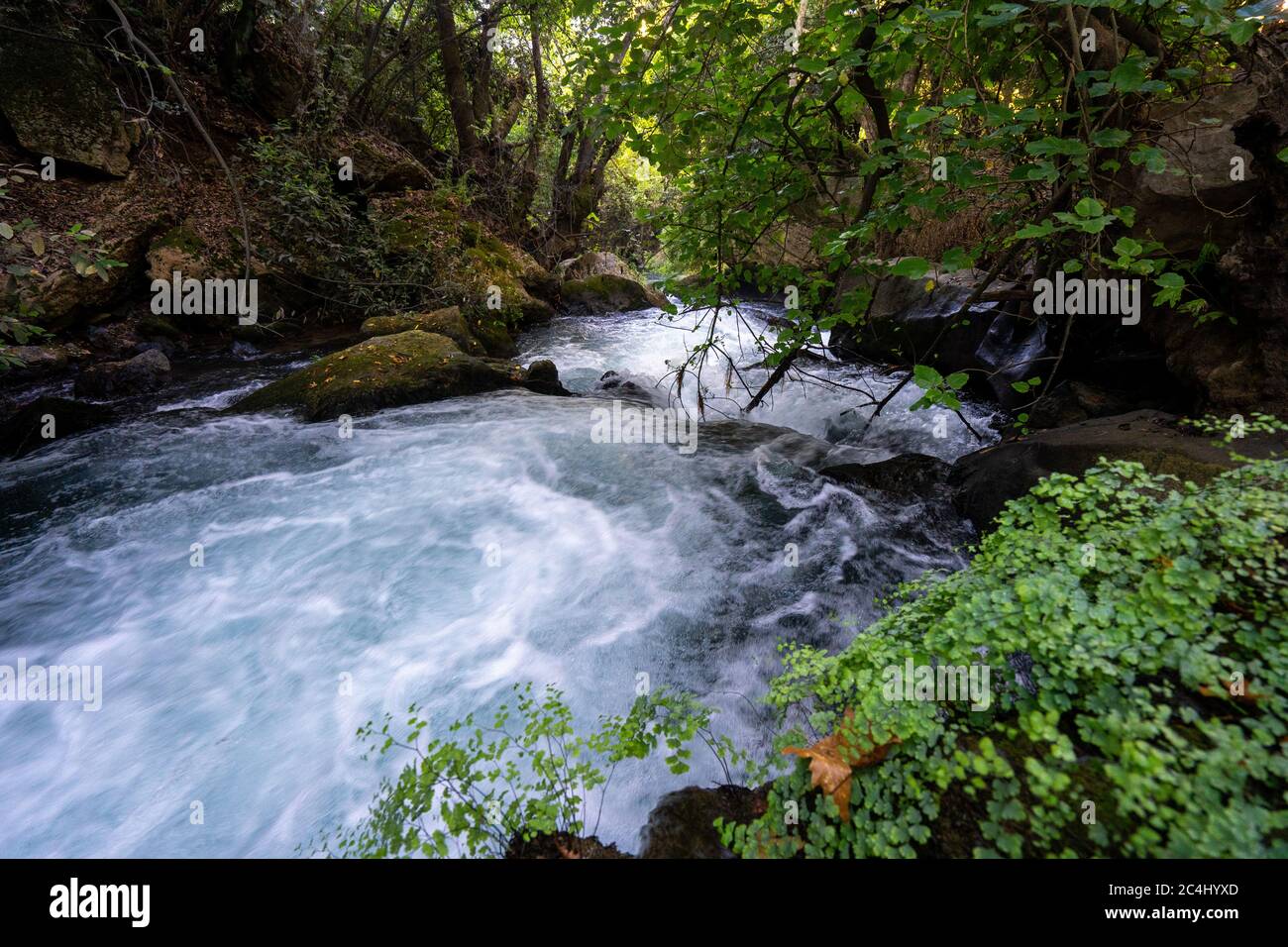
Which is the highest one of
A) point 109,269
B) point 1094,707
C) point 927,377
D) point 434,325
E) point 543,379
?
point 109,269

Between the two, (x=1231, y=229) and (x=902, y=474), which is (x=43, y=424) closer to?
(x=902, y=474)

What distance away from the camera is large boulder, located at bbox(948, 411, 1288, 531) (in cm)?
359

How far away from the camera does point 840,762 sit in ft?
6.54

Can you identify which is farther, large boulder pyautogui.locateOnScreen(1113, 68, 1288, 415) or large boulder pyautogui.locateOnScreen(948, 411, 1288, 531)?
large boulder pyautogui.locateOnScreen(1113, 68, 1288, 415)

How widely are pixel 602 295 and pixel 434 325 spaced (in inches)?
331

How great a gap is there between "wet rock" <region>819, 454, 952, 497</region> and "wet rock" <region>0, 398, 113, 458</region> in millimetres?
9370

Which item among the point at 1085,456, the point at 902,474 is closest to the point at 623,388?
the point at 902,474

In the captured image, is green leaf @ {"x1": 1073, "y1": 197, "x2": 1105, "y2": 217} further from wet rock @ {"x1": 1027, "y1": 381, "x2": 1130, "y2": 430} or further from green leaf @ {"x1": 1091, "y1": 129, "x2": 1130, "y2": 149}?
wet rock @ {"x1": 1027, "y1": 381, "x2": 1130, "y2": 430}

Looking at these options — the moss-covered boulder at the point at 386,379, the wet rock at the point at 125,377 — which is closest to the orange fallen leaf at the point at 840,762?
the moss-covered boulder at the point at 386,379

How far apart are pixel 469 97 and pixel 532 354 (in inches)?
361

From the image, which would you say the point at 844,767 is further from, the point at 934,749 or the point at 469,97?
the point at 469,97

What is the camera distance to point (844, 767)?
1978mm

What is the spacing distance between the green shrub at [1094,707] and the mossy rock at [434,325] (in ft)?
29.5

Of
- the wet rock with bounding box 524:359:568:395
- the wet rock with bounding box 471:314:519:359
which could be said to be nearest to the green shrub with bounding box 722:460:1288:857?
the wet rock with bounding box 524:359:568:395
